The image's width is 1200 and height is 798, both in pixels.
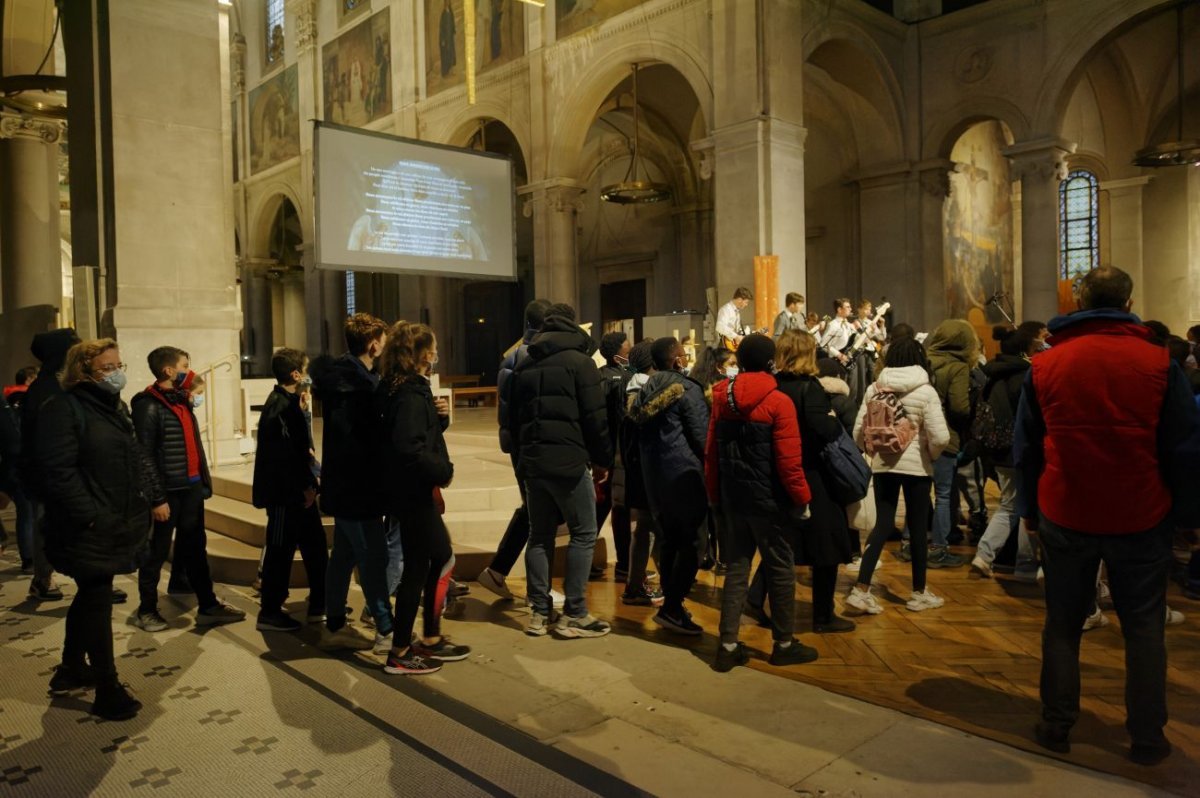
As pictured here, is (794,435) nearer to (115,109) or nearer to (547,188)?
(115,109)

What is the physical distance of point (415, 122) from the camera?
19016 millimetres

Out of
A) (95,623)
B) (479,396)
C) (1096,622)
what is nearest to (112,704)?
(95,623)

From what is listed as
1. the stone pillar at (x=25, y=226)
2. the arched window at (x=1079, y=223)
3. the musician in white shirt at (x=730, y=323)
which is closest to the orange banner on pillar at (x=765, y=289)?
the musician in white shirt at (x=730, y=323)

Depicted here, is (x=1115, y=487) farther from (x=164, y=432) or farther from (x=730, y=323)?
(x=730, y=323)

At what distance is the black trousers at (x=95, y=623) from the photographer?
11.4 feet

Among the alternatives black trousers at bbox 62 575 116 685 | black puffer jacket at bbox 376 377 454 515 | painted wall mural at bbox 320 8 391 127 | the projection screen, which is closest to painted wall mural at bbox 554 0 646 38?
the projection screen

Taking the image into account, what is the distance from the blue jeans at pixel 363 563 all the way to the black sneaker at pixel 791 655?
185cm

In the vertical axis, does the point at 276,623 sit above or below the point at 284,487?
below

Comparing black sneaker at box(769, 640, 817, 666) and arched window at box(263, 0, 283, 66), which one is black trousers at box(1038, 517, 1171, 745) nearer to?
black sneaker at box(769, 640, 817, 666)

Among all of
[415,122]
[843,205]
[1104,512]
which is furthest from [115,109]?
[843,205]

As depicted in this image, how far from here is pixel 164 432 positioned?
466 centimetres

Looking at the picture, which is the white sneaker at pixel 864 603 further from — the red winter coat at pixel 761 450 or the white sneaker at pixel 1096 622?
the red winter coat at pixel 761 450

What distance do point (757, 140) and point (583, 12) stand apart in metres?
5.05

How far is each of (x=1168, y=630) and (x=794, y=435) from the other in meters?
2.34
